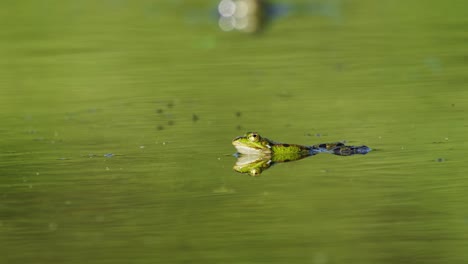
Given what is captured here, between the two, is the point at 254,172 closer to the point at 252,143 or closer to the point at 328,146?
the point at 252,143

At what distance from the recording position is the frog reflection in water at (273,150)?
9156 millimetres

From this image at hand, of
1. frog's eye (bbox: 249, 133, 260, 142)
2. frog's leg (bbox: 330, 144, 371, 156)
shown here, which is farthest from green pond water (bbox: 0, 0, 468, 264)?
frog's eye (bbox: 249, 133, 260, 142)

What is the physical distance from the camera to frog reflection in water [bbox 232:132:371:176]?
9156 millimetres

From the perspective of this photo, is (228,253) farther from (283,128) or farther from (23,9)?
(23,9)

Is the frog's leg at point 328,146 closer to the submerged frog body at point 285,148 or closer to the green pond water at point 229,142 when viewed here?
the submerged frog body at point 285,148

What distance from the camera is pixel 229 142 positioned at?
9938 mm

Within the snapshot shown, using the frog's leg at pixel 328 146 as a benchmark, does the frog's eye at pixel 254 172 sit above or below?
below

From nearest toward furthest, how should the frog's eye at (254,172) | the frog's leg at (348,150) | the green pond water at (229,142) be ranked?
1. the green pond water at (229,142)
2. the frog's eye at (254,172)
3. the frog's leg at (348,150)

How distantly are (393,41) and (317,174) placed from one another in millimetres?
7935

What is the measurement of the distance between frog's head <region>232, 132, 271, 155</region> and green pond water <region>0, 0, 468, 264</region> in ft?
0.54

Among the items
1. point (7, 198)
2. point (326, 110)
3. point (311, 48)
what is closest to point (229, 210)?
point (7, 198)

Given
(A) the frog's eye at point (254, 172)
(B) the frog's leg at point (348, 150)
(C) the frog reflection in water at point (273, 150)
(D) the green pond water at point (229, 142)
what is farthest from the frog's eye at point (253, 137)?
(B) the frog's leg at point (348, 150)

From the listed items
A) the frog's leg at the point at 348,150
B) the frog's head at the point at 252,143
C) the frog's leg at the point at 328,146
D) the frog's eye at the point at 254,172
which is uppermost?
the frog's head at the point at 252,143

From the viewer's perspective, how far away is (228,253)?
21.9 ft
